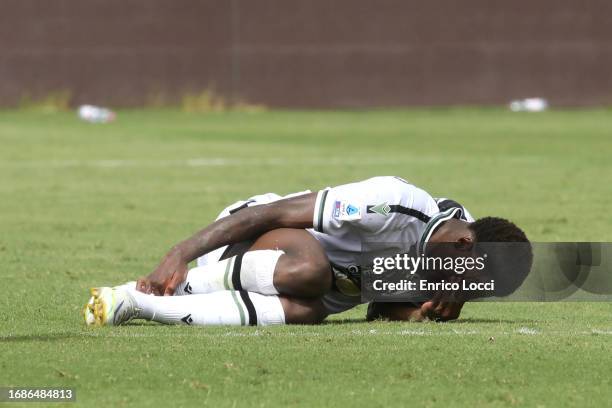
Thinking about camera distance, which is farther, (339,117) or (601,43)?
(601,43)

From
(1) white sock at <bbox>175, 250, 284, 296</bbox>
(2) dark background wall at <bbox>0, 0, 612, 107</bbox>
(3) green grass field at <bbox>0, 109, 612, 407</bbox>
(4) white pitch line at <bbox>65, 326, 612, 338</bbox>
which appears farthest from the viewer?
(2) dark background wall at <bbox>0, 0, 612, 107</bbox>

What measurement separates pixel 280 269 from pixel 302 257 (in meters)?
0.14

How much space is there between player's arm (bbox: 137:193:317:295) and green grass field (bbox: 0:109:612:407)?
287mm

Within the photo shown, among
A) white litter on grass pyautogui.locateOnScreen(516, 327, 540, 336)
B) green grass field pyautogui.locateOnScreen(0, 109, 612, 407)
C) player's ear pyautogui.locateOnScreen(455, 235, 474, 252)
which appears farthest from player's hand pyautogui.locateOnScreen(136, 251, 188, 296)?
white litter on grass pyautogui.locateOnScreen(516, 327, 540, 336)

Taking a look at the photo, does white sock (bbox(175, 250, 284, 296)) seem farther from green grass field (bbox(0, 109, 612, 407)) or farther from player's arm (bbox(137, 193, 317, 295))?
green grass field (bbox(0, 109, 612, 407))

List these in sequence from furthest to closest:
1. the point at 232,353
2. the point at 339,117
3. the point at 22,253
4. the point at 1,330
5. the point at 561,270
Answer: the point at 339,117, the point at 22,253, the point at 561,270, the point at 1,330, the point at 232,353

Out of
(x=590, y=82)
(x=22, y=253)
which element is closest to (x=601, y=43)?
(x=590, y=82)

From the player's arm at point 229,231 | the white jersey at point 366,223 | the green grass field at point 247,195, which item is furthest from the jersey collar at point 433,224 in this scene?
the player's arm at point 229,231

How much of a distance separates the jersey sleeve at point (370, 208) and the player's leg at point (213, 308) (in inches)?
18.1

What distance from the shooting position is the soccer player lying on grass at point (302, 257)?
24.4 ft

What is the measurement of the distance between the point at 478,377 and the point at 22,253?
5.83 meters

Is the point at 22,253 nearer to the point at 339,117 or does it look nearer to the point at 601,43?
the point at 339,117

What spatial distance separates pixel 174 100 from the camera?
119ft

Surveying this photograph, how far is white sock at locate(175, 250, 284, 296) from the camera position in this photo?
24.8 feet
